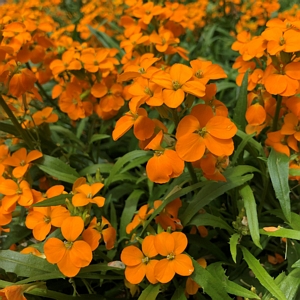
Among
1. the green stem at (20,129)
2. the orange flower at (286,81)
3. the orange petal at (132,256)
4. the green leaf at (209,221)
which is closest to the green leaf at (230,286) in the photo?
the green leaf at (209,221)

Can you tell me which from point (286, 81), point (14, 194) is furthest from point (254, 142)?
point (14, 194)

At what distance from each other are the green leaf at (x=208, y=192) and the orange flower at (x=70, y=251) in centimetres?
34

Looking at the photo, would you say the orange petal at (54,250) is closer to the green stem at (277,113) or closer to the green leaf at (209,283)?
the green leaf at (209,283)

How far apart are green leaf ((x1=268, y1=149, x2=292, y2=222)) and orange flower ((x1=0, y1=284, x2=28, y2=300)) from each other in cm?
74

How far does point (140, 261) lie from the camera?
1.00m

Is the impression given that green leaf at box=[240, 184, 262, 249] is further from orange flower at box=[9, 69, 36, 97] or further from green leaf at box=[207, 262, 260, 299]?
orange flower at box=[9, 69, 36, 97]

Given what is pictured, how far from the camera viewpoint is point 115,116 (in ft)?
5.62

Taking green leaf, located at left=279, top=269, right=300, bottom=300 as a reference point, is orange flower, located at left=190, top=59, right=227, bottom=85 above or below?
above

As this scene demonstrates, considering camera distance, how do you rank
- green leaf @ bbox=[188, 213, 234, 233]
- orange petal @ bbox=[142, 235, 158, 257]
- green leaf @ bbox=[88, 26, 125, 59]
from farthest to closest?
green leaf @ bbox=[88, 26, 125, 59] < green leaf @ bbox=[188, 213, 234, 233] < orange petal @ bbox=[142, 235, 158, 257]

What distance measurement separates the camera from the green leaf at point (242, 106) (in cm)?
123

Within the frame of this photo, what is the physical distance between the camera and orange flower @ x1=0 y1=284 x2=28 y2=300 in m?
0.91

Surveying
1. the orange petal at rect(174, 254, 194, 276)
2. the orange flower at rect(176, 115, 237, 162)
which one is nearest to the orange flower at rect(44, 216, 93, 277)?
the orange petal at rect(174, 254, 194, 276)

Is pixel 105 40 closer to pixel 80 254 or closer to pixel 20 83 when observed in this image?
pixel 20 83

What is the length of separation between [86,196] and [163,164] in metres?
0.25
